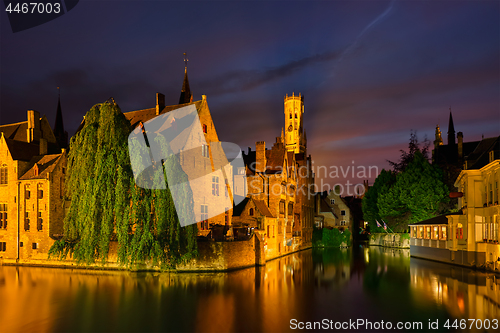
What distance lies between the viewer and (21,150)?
38.8m

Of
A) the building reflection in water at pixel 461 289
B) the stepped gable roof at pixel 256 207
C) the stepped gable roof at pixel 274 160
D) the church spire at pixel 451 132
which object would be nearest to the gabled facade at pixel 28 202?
the stepped gable roof at pixel 256 207

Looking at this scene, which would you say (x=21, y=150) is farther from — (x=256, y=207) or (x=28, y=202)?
(x=256, y=207)

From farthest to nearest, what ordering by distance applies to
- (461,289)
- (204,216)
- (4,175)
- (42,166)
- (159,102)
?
(159,102) → (4,175) → (204,216) → (42,166) → (461,289)

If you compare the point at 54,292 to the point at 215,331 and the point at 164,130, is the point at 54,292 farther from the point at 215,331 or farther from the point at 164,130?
the point at 164,130

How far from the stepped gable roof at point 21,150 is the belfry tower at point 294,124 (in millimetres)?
82011

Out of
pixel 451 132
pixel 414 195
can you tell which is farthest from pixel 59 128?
pixel 451 132

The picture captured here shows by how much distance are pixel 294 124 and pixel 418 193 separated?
225ft

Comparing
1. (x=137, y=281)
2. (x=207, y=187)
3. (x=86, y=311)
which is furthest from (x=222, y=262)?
(x=86, y=311)

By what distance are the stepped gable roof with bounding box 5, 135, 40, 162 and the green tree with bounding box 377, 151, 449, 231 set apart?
4448 cm

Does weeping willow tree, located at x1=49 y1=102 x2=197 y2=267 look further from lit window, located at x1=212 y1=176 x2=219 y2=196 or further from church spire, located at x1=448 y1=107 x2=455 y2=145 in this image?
church spire, located at x1=448 y1=107 x2=455 y2=145

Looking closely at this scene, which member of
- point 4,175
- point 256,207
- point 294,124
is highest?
point 294,124

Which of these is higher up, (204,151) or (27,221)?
(204,151)

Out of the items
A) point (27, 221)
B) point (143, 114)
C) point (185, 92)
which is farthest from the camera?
point (185, 92)

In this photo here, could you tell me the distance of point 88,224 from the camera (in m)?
26.5
